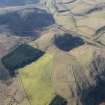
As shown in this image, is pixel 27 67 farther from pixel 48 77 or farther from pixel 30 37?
pixel 30 37

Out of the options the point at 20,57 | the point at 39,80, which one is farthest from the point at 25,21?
the point at 39,80

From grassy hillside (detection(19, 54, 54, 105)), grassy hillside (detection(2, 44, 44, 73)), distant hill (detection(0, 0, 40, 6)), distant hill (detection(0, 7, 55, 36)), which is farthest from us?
distant hill (detection(0, 0, 40, 6))

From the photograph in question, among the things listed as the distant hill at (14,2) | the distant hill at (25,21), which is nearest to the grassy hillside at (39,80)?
the distant hill at (25,21)

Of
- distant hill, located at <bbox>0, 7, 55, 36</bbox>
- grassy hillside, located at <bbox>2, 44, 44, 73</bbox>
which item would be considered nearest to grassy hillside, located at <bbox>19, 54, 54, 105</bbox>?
grassy hillside, located at <bbox>2, 44, 44, 73</bbox>

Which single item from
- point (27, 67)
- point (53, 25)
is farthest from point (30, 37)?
point (27, 67)

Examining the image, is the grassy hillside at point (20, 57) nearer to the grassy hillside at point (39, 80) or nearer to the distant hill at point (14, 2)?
the grassy hillside at point (39, 80)

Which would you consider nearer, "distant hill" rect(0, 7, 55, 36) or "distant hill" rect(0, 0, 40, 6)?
"distant hill" rect(0, 7, 55, 36)

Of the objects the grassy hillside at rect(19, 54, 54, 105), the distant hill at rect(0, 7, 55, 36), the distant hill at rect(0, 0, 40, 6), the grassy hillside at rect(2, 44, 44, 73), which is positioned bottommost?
the distant hill at rect(0, 0, 40, 6)

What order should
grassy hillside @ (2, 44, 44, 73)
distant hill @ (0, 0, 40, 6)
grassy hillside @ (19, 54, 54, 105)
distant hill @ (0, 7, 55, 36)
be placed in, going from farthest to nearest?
distant hill @ (0, 0, 40, 6), distant hill @ (0, 7, 55, 36), grassy hillside @ (2, 44, 44, 73), grassy hillside @ (19, 54, 54, 105)

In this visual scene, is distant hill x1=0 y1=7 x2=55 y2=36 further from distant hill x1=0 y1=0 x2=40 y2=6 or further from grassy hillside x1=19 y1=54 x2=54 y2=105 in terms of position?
grassy hillside x1=19 y1=54 x2=54 y2=105

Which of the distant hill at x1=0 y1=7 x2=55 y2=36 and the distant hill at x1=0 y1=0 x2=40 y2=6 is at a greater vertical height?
the distant hill at x1=0 y1=7 x2=55 y2=36
